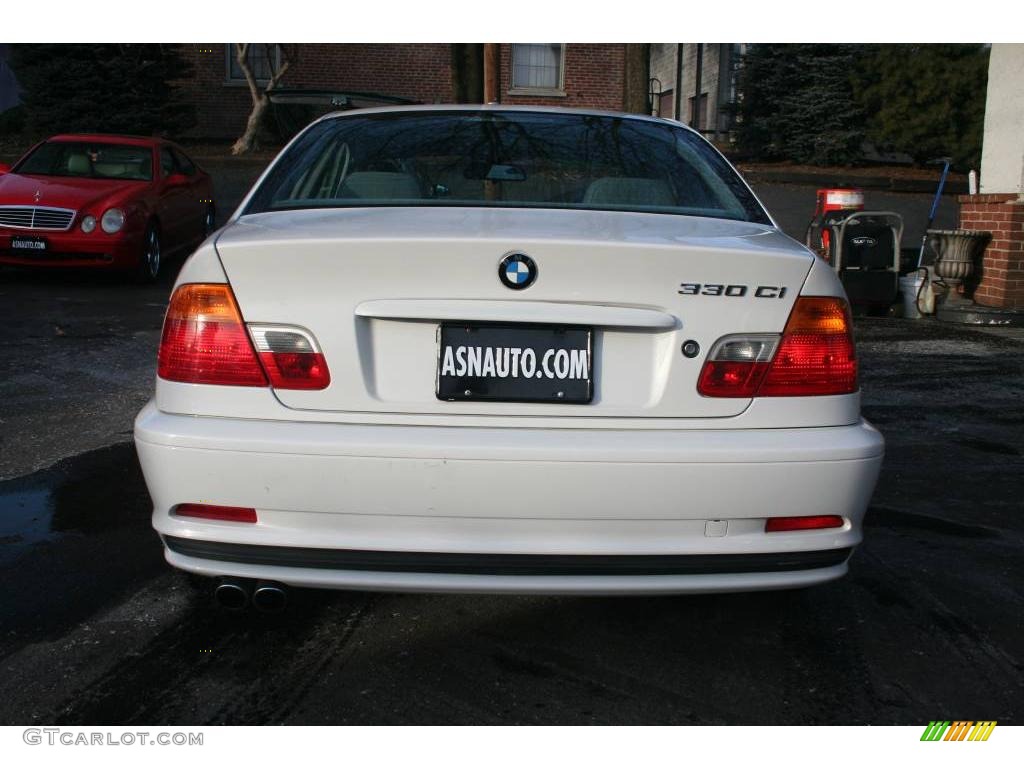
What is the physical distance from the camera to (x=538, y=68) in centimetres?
2642

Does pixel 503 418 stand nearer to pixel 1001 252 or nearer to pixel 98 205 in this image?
pixel 1001 252

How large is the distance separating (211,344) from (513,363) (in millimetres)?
753

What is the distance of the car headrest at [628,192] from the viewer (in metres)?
3.51

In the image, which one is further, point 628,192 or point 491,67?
point 491,67

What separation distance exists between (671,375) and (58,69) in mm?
23155

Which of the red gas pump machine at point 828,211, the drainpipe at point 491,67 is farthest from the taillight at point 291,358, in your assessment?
the drainpipe at point 491,67

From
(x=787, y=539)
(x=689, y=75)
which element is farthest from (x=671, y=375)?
(x=689, y=75)

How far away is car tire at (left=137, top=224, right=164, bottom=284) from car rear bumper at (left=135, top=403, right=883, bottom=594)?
907cm

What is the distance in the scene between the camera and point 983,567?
387 cm

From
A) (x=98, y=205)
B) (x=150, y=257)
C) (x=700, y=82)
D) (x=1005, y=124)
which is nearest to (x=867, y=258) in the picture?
(x=1005, y=124)

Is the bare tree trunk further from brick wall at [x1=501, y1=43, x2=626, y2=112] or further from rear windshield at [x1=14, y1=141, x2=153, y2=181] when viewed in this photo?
rear windshield at [x1=14, y1=141, x2=153, y2=181]

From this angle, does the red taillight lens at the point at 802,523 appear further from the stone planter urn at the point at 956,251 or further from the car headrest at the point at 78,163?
the car headrest at the point at 78,163

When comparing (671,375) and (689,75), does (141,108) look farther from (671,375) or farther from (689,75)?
(671,375)
